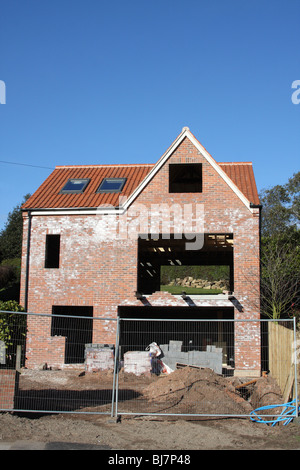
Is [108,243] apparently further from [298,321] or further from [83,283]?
[298,321]

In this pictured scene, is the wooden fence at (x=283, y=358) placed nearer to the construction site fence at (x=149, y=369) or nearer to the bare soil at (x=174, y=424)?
the construction site fence at (x=149, y=369)

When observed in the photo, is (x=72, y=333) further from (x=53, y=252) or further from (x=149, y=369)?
(x=149, y=369)

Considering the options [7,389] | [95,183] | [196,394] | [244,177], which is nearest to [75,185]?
[95,183]

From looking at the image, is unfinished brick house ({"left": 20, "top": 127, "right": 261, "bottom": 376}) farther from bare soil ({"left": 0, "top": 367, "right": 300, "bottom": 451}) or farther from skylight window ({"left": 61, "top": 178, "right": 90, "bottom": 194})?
bare soil ({"left": 0, "top": 367, "right": 300, "bottom": 451})

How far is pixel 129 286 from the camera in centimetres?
1997

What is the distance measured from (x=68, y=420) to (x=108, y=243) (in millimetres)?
10738

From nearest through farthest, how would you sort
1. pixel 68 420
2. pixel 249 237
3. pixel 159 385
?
pixel 68 420, pixel 159 385, pixel 249 237

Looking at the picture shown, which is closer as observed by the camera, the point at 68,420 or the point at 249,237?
the point at 68,420

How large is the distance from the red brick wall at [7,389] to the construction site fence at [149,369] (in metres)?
0.02

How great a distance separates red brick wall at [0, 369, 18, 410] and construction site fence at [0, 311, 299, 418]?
0.07ft

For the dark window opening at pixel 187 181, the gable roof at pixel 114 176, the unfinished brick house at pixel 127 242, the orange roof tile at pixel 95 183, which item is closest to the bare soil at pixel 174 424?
the unfinished brick house at pixel 127 242

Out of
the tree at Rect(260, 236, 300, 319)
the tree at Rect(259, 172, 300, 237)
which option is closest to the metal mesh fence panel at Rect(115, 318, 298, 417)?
the tree at Rect(260, 236, 300, 319)

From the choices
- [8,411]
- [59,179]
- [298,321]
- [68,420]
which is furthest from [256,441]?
[59,179]

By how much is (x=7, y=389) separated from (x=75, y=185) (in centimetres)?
1421
